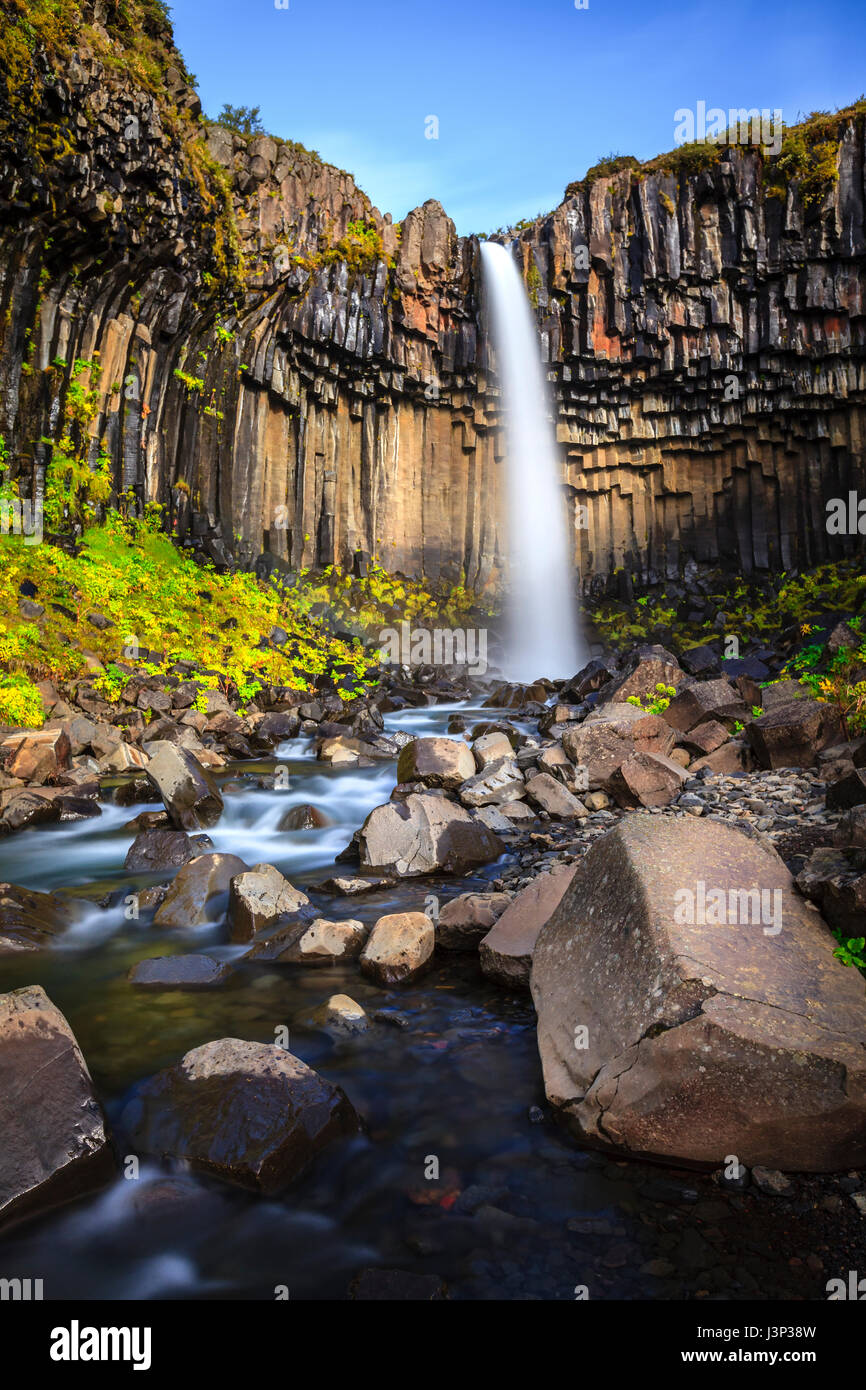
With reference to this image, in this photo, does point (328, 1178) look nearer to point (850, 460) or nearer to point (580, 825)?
Answer: point (580, 825)

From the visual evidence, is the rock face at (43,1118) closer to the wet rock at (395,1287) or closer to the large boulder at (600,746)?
the wet rock at (395,1287)

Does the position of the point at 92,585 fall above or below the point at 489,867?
above

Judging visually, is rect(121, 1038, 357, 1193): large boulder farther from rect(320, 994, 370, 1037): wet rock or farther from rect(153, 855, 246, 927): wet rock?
rect(153, 855, 246, 927): wet rock

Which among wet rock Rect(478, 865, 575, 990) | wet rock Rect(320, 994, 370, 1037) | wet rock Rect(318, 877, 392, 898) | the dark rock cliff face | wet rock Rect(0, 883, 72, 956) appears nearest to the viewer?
wet rock Rect(320, 994, 370, 1037)

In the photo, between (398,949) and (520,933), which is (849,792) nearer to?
(520,933)

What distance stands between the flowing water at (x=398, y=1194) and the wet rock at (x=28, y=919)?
1.53ft

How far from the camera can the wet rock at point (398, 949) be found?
5539mm

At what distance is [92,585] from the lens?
17344 millimetres

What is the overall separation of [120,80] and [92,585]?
12048mm

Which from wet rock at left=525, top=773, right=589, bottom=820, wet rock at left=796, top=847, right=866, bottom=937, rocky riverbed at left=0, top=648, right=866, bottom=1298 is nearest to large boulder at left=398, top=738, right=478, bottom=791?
wet rock at left=525, top=773, right=589, bottom=820

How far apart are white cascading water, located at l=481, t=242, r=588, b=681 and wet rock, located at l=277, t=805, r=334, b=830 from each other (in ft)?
63.3

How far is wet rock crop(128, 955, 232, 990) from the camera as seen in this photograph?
18.3 feet

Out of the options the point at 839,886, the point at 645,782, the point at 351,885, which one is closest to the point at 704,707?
the point at 645,782
